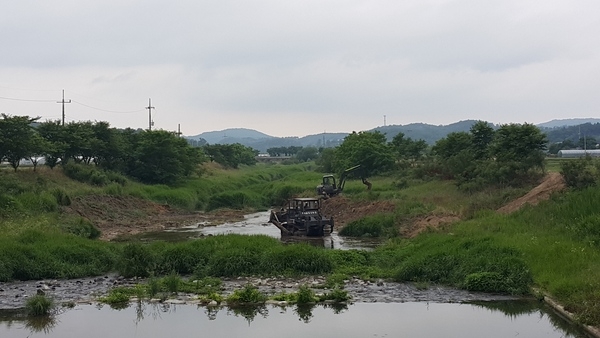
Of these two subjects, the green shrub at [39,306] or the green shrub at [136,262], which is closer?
the green shrub at [39,306]

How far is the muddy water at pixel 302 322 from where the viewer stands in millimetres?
14961

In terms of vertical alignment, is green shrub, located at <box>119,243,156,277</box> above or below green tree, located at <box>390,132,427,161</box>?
below

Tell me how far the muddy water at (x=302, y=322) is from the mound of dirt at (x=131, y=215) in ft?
65.4

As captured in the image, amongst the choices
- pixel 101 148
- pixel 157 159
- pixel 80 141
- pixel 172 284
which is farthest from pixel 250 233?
pixel 157 159

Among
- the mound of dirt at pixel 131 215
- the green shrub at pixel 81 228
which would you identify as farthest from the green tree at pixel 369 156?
the green shrub at pixel 81 228

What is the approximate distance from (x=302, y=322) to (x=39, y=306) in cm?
719

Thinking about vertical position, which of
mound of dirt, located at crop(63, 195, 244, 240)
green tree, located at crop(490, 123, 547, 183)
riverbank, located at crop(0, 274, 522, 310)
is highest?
green tree, located at crop(490, 123, 547, 183)

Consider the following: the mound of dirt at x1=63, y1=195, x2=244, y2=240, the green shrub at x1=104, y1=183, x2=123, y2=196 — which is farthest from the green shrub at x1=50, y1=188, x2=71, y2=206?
the green shrub at x1=104, y1=183, x2=123, y2=196

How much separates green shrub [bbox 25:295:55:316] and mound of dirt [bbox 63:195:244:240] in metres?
19.0

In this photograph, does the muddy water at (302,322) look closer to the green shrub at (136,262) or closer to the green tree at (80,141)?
the green shrub at (136,262)

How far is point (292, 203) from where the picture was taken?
127 ft

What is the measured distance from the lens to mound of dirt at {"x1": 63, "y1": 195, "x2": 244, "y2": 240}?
1591 inches

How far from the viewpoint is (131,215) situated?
151 feet

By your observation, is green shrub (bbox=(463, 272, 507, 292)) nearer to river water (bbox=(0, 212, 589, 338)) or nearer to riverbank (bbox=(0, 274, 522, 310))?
riverbank (bbox=(0, 274, 522, 310))
